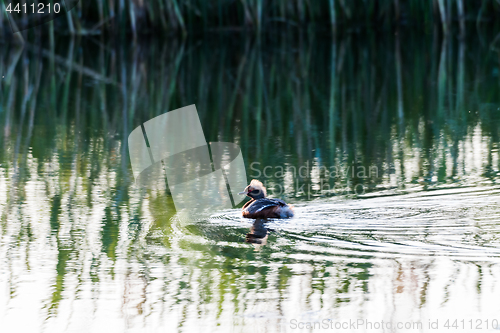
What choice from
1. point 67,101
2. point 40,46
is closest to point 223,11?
point 40,46

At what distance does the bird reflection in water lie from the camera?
558 cm

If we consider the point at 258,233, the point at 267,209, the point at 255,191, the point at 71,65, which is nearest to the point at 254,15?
the point at 71,65

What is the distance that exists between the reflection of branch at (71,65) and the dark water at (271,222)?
958mm

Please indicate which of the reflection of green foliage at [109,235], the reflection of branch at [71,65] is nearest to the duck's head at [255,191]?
the reflection of green foliage at [109,235]

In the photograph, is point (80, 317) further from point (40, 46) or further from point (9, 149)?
point (40, 46)

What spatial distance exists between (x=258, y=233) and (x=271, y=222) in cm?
26

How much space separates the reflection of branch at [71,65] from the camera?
49.6 ft

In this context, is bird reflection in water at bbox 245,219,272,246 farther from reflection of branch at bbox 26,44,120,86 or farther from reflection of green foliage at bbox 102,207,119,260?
reflection of branch at bbox 26,44,120,86

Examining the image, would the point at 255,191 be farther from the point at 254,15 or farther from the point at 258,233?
the point at 254,15

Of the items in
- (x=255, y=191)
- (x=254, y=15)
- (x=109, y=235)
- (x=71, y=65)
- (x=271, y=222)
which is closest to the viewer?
(x=109, y=235)

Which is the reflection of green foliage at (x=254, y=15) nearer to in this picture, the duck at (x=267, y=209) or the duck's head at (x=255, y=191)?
the duck's head at (x=255, y=191)

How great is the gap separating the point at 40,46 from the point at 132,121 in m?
10.9

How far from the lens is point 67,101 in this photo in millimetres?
12516

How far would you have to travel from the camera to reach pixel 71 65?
1706 centimetres
